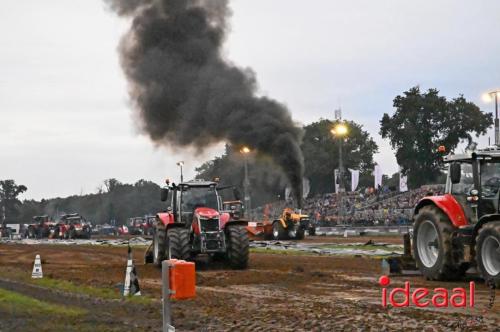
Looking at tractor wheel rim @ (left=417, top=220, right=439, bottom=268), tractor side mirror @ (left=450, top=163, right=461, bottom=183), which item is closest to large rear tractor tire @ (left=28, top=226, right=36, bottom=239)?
tractor wheel rim @ (left=417, top=220, right=439, bottom=268)

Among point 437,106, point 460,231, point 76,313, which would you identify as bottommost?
point 76,313

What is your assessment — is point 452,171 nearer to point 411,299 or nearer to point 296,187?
point 411,299

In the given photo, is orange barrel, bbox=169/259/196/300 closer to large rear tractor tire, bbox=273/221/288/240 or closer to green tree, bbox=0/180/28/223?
large rear tractor tire, bbox=273/221/288/240

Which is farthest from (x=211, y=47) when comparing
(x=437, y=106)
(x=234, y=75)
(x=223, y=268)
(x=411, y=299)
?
(x=437, y=106)

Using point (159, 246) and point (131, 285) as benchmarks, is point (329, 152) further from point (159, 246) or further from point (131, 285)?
point (131, 285)

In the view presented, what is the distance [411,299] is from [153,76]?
24930 millimetres

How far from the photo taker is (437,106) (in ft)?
231

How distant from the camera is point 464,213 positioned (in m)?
12.4

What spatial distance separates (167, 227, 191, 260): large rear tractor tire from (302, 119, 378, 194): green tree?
71.9 metres

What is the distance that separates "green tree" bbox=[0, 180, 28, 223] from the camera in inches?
4547

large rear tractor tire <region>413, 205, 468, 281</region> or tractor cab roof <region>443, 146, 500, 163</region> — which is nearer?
tractor cab roof <region>443, 146, 500, 163</region>

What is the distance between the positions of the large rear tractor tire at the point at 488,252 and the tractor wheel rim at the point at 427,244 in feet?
5.32

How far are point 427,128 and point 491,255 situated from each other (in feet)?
200

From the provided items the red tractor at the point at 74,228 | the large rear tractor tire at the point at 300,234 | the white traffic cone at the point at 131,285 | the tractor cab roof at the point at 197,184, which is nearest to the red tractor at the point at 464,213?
the white traffic cone at the point at 131,285
